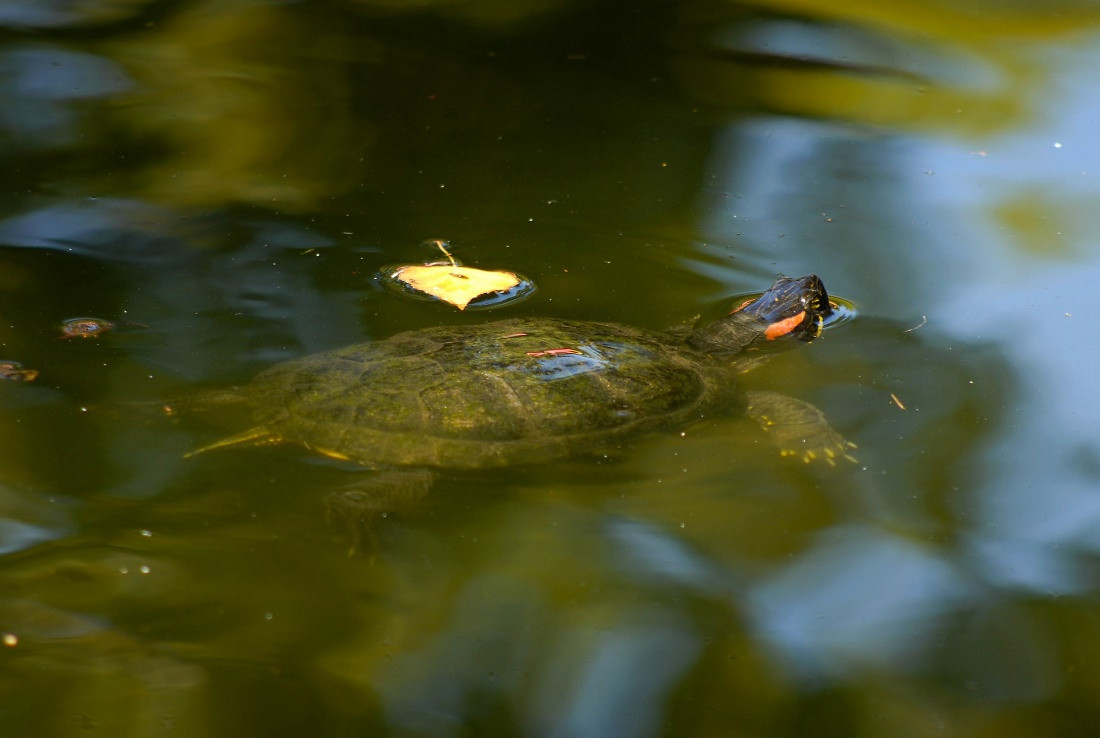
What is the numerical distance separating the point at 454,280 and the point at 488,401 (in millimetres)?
995

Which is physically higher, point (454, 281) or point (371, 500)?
point (454, 281)

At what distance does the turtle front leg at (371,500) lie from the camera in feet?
9.66

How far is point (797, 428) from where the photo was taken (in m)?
3.50

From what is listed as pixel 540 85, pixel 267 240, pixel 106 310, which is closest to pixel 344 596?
pixel 106 310

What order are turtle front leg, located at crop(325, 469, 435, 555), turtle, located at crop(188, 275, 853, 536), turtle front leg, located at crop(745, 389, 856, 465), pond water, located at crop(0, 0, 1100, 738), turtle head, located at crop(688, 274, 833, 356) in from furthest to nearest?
turtle head, located at crop(688, 274, 833, 356)
turtle front leg, located at crop(745, 389, 856, 465)
turtle, located at crop(188, 275, 853, 536)
turtle front leg, located at crop(325, 469, 435, 555)
pond water, located at crop(0, 0, 1100, 738)

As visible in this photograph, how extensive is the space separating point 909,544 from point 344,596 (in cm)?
185

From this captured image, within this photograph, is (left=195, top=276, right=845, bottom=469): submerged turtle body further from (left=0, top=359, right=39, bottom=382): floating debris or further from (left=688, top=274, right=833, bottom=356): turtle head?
(left=0, top=359, right=39, bottom=382): floating debris

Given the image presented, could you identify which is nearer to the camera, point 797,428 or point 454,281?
point 797,428

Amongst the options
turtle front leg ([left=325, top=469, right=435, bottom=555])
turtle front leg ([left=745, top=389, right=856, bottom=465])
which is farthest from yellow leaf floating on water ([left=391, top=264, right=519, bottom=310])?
turtle front leg ([left=745, top=389, right=856, bottom=465])

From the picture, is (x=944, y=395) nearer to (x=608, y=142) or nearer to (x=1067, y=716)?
(x=1067, y=716)

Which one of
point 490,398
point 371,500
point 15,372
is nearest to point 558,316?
point 490,398

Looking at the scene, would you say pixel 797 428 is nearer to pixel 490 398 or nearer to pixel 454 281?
pixel 490 398

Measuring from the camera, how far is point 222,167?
5008mm

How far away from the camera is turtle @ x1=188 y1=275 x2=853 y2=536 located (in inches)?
126
